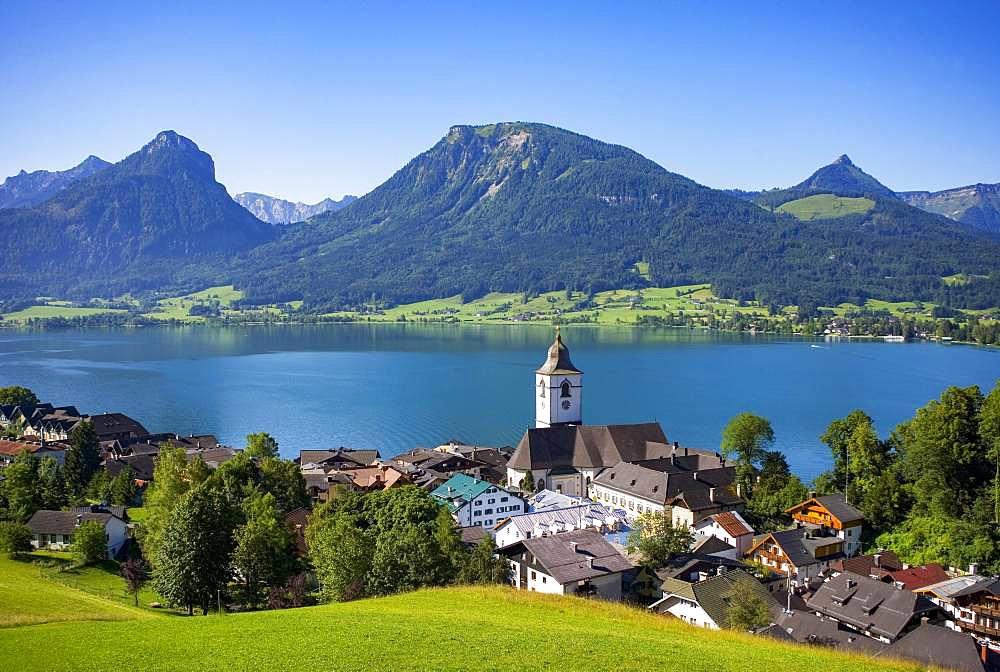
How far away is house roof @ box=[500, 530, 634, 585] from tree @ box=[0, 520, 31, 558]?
60.0ft

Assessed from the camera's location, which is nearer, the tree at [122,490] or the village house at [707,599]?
the village house at [707,599]

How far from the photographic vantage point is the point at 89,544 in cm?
3033

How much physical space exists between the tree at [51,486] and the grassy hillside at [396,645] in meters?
22.4

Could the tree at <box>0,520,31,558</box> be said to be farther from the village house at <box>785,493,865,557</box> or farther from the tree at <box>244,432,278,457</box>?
the village house at <box>785,493,865,557</box>

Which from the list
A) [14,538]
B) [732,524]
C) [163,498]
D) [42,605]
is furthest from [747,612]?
[14,538]

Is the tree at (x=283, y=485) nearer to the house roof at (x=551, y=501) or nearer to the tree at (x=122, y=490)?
the tree at (x=122, y=490)

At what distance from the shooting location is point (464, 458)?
49969 mm

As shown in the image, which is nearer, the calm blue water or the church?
the church

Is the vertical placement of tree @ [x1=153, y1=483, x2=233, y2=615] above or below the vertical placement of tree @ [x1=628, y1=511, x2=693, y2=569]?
above

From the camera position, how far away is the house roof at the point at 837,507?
33.7 metres

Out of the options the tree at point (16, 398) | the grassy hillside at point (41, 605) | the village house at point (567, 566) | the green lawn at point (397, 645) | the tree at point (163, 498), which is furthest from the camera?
the tree at point (16, 398)

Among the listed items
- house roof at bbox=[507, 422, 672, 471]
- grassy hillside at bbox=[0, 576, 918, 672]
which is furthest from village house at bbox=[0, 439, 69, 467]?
grassy hillside at bbox=[0, 576, 918, 672]

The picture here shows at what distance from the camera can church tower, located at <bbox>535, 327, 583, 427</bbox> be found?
146ft

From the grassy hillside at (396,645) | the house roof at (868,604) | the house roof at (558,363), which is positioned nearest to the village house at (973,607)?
the house roof at (868,604)
